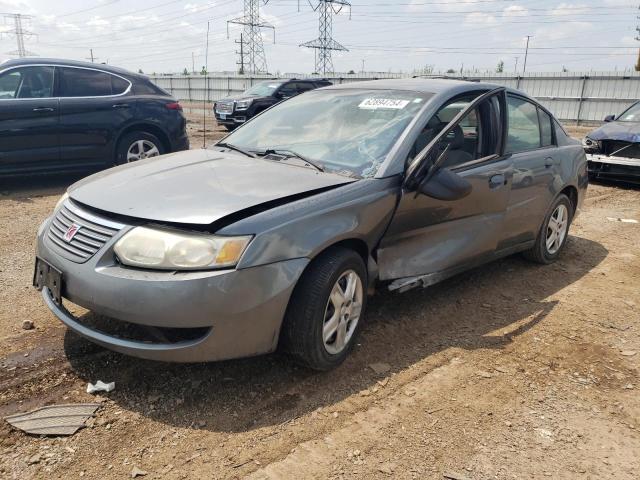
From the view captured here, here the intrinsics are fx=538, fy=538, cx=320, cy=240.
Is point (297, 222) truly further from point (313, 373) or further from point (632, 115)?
point (632, 115)

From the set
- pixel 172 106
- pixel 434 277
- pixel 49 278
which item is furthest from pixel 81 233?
pixel 172 106

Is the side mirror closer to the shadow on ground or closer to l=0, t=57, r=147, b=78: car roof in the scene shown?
the shadow on ground

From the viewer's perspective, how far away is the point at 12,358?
3.05 metres

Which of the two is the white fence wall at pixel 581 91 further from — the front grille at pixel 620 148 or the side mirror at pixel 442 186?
the side mirror at pixel 442 186

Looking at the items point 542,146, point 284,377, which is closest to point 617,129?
point 542,146

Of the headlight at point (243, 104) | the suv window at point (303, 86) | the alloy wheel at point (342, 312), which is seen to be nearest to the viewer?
the alloy wheel at point (342, 312)

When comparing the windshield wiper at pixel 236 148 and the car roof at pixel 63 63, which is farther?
the car roof at pixel 63 63

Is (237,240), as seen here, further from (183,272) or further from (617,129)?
(617,129)

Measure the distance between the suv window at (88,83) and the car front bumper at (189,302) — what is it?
18.1 feet

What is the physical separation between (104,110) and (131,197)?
5.31 m

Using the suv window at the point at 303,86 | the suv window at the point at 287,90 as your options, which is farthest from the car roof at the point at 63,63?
the suv window at the point at 303,86

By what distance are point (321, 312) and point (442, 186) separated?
1141mm

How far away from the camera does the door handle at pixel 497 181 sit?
158 inches

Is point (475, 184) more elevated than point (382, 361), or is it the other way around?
point (475, 184)
